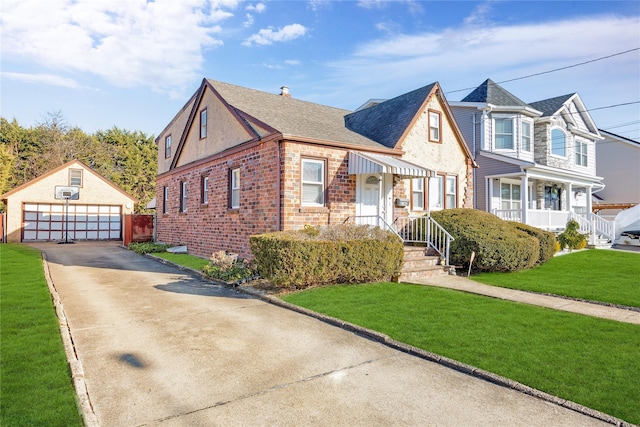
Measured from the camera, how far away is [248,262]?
40.1 feet

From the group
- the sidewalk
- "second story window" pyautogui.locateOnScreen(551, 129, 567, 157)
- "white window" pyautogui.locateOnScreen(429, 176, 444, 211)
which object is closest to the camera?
the sidewalk

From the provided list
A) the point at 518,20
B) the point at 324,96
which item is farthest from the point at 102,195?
the point at 518,20

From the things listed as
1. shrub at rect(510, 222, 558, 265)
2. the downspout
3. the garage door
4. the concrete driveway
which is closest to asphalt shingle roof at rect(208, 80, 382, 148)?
the downspout

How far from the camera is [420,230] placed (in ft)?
43.4

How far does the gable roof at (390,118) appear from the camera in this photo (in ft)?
47.5

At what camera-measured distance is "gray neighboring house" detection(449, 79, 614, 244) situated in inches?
776

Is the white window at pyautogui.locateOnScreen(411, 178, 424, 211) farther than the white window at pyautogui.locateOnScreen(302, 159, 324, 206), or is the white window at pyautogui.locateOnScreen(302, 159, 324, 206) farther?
the white window at pyautogui.locateOnScreen(411, 178, 424, 211)

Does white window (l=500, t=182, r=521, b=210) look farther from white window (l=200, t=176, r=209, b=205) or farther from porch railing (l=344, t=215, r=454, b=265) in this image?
white window (l=200, t=176, r=209, b=205)

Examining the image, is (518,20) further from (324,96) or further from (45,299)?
(45,299)

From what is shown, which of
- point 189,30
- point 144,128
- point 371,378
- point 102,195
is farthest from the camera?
point 144,128

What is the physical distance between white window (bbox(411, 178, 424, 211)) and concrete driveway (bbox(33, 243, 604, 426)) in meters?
8.53

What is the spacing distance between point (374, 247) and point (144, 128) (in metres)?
43.9

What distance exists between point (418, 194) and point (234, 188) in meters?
6.78

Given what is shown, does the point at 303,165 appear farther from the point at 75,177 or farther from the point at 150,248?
the point at 75,177
